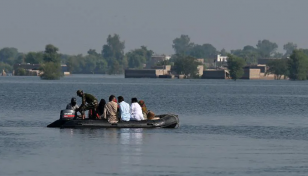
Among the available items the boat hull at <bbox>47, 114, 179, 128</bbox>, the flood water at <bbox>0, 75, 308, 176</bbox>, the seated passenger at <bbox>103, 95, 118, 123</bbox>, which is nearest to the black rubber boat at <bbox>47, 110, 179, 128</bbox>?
the boat hull at <bbox>47, 114, 179, 128</bbox>

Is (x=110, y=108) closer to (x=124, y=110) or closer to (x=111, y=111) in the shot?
(x=111, y=111)

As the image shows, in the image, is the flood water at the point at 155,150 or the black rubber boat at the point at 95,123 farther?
the black rubber boat at the point at 95,123

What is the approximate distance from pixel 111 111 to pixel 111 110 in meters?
0.11

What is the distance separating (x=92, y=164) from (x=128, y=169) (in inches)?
71.8

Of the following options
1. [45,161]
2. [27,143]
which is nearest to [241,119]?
[27,143]

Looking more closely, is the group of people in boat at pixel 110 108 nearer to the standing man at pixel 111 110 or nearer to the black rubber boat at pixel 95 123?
the standing man at pixel 111 110

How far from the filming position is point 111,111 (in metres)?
49.1

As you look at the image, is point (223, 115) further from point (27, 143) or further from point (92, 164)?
point (92, 164)

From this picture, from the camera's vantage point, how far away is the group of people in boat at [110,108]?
161 ft

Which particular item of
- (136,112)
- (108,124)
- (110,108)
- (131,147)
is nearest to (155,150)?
(131,147)

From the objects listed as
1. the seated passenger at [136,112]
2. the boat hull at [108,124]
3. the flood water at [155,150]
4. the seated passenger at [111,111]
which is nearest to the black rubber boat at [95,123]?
the boat hull at [108,124]

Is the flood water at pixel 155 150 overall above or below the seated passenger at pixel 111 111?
below

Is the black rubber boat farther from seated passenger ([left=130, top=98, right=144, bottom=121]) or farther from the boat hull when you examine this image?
seated passenger ([left=130, top=98, right=144, bottom=121])

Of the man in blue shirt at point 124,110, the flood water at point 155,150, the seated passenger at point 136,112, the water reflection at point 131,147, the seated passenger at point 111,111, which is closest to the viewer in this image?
the flood water at point 155,150
